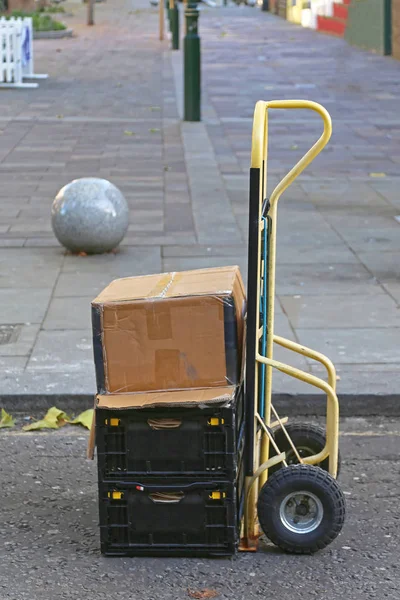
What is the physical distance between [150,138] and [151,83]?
Result: 7219 mm

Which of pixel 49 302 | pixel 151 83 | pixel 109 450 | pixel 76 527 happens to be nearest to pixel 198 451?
pixel 109 450

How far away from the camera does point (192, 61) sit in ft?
52.2

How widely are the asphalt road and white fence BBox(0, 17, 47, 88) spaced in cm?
1627

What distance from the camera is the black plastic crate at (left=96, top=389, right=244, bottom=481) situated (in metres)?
3.88

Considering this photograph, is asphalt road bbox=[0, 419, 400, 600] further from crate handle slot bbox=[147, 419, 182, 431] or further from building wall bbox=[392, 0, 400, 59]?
building wall bbox=[392, 0, 400, 59]

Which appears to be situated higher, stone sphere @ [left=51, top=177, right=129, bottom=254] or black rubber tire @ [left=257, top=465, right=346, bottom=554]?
black rubber tire @ [left=257, top=465, right=346, bottom=554]

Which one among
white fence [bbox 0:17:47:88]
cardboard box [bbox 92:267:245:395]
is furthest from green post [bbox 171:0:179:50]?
cardboard box [bbox 92:267:245:395]

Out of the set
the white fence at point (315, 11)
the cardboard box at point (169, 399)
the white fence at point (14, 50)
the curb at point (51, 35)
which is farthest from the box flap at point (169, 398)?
the curb at point (51, 35)

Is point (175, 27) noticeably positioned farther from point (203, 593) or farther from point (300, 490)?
point (203, 593)

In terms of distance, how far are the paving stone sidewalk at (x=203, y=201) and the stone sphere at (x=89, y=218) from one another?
15 cm

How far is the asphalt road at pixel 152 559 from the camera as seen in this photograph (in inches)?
150

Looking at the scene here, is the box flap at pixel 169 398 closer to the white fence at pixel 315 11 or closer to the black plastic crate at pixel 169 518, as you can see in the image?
the black plastic crate at pixel 169 518

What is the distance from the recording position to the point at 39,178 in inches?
481

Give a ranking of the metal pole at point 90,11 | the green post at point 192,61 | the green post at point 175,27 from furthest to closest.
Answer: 1. the metal pole at point 90,11
2. the green post at point 175,27
3. the green post at point 192,61
